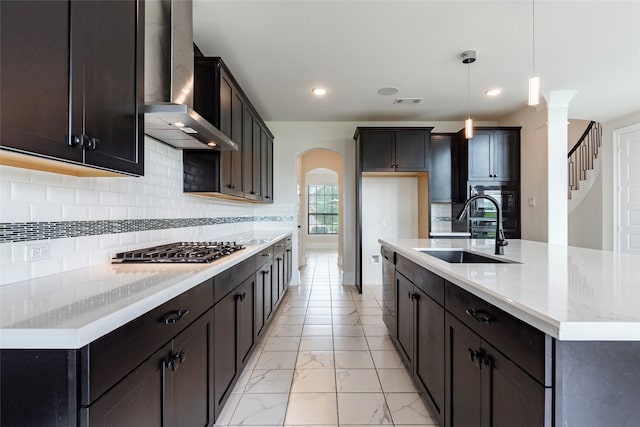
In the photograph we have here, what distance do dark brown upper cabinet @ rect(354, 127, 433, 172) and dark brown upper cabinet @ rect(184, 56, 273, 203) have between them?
6.26ft

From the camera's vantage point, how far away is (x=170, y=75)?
1.90 m

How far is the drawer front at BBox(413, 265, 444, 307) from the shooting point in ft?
5.19

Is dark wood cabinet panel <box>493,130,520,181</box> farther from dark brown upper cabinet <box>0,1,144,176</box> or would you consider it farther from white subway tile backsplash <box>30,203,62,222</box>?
white subway tile backsplash <box>30,203,62,222</box>

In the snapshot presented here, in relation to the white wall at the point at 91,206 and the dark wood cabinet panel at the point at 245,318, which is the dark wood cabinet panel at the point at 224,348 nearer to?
the dark wood cabinet panel at the point at 245,318

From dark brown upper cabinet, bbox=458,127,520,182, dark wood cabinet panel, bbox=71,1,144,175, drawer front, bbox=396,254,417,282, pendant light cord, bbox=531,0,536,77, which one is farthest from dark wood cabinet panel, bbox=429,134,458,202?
dark wood cabinet panel, bbox=71,1,144,175

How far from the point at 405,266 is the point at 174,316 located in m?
1.61

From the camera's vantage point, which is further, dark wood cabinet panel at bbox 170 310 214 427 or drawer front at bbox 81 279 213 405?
dark wood cabinet panel at bbox 170 310 214 427

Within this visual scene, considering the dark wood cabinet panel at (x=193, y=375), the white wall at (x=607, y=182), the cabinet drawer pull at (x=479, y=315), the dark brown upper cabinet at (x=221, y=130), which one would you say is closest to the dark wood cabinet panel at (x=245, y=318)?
the dark wood cabinet panel at (x=193, y=375)

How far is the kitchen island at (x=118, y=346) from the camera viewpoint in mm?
734

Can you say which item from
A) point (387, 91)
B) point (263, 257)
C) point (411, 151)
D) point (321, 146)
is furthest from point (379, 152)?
point (263, 257)

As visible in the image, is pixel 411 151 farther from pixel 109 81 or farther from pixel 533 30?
pixel 109 81

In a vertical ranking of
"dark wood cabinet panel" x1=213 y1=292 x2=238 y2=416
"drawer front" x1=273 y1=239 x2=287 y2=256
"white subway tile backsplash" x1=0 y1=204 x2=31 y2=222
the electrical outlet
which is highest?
"white subway tile backsplash" x1=0 y1=204 x2=31 y2=222

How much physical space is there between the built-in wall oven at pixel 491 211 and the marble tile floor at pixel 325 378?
2.16 meters

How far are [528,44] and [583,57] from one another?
2.48 feet
